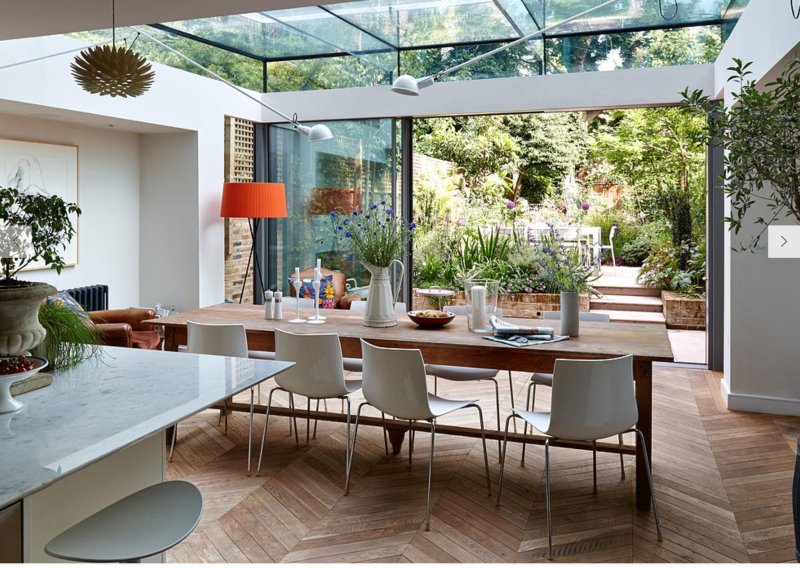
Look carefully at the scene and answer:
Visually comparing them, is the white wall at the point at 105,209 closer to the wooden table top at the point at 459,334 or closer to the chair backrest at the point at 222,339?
the wooden table top at the point at 459,334

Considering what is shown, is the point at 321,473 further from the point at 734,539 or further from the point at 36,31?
the point at 36,31

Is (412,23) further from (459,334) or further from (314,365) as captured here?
(314,365)

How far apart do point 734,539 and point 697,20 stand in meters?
4.75

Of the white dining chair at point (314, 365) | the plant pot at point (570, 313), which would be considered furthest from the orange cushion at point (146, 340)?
the plant pot at point (570, 313)

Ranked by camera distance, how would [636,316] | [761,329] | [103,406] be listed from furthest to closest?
[636,316], [761,329], [103,406]

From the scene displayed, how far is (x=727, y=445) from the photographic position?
428cm

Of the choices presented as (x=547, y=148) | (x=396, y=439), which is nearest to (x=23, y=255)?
(x=396, y=439)

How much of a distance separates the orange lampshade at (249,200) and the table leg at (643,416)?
4272 mm

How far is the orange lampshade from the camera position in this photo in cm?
656

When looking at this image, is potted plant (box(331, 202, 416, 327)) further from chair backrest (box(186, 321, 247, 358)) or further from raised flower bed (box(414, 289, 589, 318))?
raised flower bed (box(414, 289, 589, 318))

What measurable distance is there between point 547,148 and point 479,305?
8.97 meters

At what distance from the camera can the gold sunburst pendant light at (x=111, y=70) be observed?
2938 millimetres

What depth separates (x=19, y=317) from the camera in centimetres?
188

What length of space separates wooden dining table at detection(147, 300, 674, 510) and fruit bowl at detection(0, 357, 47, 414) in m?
2.16
